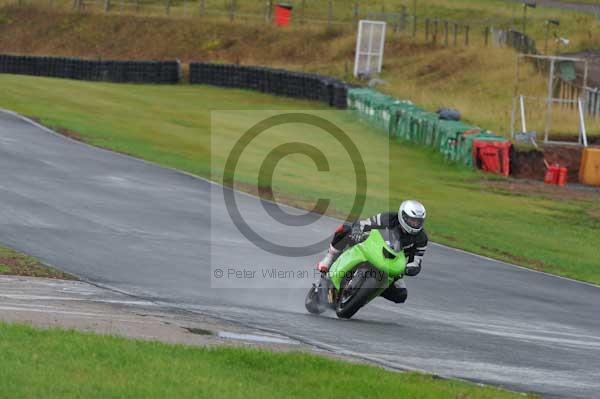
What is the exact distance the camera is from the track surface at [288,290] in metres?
11.9

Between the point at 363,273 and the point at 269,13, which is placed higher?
the point at 363,273

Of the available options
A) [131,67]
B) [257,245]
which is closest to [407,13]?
[131,67]

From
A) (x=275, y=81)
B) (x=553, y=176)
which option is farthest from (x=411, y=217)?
(x=275, y=81)

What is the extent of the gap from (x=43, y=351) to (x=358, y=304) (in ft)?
14.6

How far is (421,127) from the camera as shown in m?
37.1

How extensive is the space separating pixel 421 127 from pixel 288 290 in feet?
74.0

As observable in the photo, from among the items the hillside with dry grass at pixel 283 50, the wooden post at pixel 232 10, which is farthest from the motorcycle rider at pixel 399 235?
the wooden post at pixel 232 10

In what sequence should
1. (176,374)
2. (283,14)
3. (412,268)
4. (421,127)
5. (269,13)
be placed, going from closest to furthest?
(176,374) < (412,268) < (421,127) < (283,14) < (269,13)

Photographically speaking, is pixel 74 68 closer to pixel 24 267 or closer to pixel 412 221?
pixel 24 267

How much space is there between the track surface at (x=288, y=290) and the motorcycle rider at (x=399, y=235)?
593 millimetres

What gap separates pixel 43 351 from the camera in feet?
30.8

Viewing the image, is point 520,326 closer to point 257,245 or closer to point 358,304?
point 358,304

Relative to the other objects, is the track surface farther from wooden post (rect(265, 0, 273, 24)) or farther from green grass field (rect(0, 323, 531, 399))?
wooden post (rect(265, 0, 273, 24))

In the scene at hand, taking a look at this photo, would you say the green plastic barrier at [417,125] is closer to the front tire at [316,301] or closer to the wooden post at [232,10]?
the front tire at [316,301]
